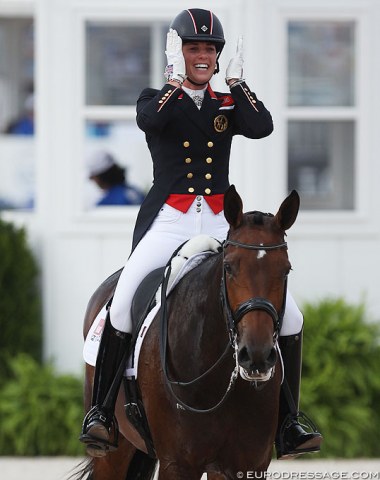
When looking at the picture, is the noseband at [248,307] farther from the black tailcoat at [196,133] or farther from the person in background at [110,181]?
the person in background at [110,181]

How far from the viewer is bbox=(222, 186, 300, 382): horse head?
448cm

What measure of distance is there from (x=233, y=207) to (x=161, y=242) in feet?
3.11

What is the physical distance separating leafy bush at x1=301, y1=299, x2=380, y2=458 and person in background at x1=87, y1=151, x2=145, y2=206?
1.74 meters

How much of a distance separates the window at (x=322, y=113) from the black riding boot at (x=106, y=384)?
4.53 meters

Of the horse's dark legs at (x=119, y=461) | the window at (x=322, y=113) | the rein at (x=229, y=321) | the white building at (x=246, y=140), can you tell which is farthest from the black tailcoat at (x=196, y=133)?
the window at (x=322, y=113)

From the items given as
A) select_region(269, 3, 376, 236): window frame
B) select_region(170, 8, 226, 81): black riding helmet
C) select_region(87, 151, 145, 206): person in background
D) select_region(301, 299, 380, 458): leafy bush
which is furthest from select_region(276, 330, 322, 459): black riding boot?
select_region(87, 151, 145, 206): person in background

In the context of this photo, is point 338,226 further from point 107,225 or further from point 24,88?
point 24,88

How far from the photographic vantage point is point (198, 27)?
18.3ft

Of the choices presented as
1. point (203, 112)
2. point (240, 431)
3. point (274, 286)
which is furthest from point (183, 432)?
point (203, 112)

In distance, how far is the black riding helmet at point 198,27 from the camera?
5.56 meters

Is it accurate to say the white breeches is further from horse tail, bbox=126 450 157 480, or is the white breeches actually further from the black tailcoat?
horse tail, bbox=126 450 157 480

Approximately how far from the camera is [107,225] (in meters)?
9.80

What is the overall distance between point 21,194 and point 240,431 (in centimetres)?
584

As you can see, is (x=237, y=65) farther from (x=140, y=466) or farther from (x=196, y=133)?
(x=140, y=466)
